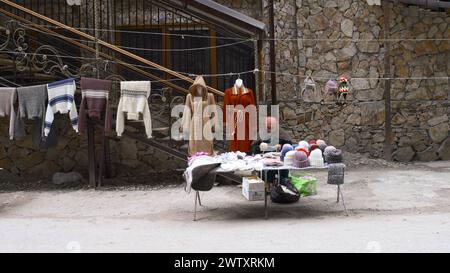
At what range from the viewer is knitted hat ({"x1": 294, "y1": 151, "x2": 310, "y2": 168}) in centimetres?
658

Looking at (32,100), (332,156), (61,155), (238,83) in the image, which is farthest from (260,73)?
(61,155)

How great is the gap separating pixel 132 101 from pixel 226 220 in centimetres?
319

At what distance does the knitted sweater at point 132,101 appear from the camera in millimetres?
8719

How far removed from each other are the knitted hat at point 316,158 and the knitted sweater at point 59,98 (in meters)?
4.53

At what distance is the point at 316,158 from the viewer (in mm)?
6703

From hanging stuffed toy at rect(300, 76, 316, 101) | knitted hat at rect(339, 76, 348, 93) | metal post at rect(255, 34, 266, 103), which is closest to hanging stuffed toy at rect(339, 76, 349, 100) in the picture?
knitted hat at rect(339, 76, 348, 93)

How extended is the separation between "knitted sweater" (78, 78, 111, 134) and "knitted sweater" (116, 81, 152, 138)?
0.71 feet

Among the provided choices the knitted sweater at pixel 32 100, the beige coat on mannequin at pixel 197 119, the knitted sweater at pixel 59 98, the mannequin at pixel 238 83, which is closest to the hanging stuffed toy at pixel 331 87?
the mannequin at pixel 238 83

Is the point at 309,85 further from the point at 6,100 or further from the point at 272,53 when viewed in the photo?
the point at 6,100

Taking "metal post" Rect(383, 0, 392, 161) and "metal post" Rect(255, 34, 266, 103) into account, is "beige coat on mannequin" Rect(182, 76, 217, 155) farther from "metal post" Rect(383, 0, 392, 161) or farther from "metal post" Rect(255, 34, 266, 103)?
"metal post" Rect(383, 0, 392, 161)

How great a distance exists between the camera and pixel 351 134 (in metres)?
11.9

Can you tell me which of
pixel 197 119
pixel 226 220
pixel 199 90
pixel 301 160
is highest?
pixel 199 90

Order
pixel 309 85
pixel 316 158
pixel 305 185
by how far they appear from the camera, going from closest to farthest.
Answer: pixel 316 158 → pixel 305 185 → pixel 309 85

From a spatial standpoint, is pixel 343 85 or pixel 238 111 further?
pixel 343 85
